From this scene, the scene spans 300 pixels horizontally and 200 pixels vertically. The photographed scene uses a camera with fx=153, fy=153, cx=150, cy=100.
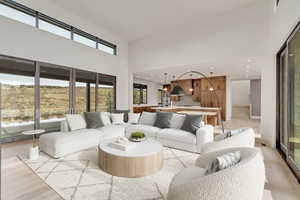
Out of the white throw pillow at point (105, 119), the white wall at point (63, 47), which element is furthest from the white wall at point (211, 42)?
the white throw pillow at point (105, 119)

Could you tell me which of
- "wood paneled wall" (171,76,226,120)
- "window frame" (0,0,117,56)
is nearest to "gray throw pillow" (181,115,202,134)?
"window frame" (0,0,117,56)

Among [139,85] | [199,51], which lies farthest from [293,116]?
[139,85]

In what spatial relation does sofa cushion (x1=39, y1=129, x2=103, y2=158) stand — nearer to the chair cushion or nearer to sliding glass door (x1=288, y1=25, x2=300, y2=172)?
the chair cushion

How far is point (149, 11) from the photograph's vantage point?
4.99 metres

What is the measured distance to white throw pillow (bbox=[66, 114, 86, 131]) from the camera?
12.7ft

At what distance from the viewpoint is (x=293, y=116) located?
281cm

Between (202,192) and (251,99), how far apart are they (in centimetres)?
989

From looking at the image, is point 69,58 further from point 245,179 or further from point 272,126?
point 272,126

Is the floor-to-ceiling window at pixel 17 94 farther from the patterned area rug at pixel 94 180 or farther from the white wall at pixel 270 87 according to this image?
the white wall at pixel 270 87

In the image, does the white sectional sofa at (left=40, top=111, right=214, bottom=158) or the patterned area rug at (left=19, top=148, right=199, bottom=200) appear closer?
the patterned area rug at (left=19, top=148, right=199, bottom=200)

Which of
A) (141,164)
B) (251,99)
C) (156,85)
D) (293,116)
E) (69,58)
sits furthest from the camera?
(156,85)

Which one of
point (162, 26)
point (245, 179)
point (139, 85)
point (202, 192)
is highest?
point (162, 26)

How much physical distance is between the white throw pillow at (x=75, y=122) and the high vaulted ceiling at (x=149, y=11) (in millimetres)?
3432

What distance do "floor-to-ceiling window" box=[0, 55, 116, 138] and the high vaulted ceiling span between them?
2.01 meters
